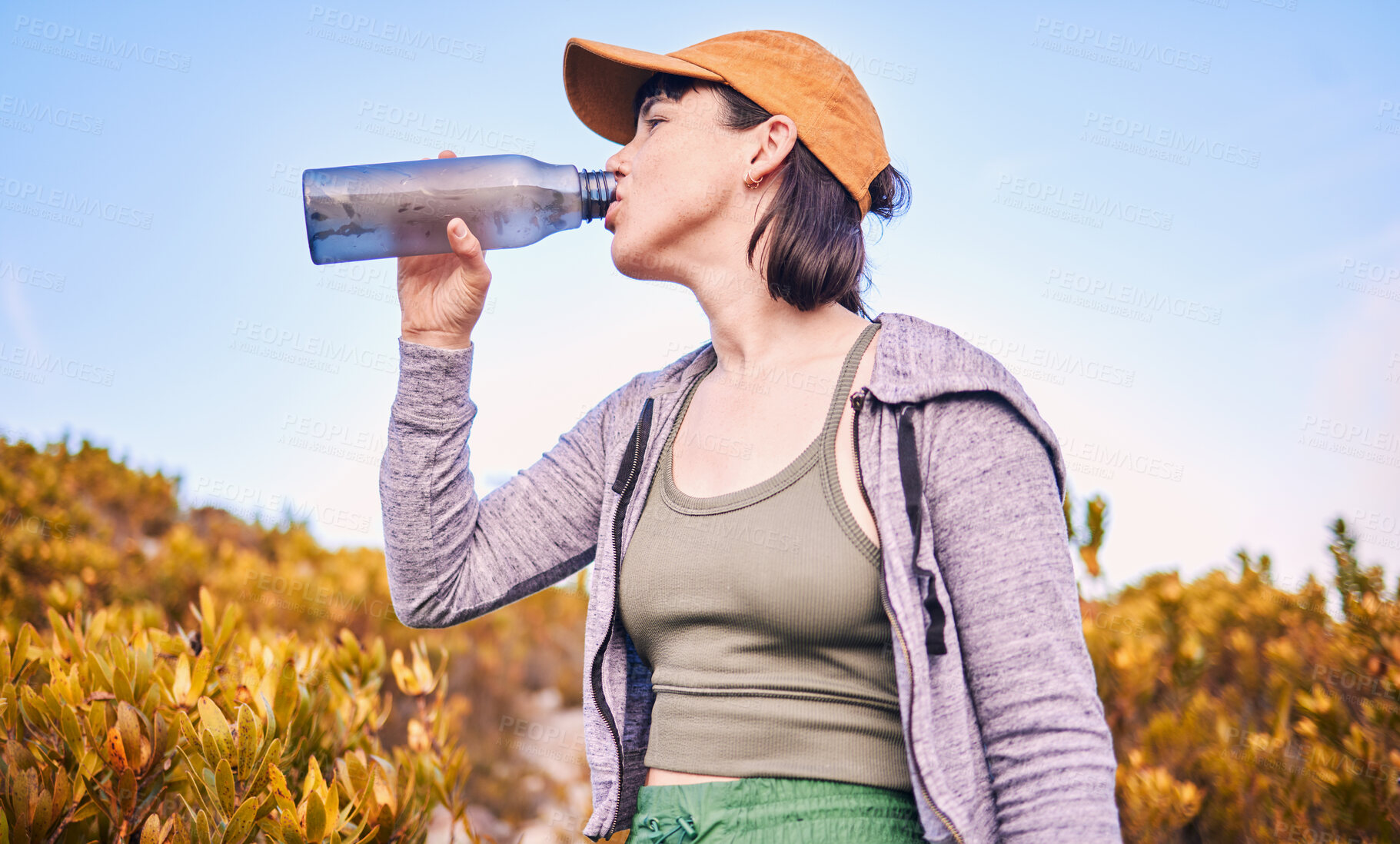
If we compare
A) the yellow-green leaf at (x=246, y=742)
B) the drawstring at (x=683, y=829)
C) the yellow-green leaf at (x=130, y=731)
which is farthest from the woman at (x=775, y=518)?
the yellow-green leaf at (x=130, y=731)

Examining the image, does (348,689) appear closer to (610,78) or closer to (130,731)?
(130,731)

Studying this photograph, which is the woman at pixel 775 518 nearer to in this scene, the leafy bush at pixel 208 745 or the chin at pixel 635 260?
the chin at pixel 635 260

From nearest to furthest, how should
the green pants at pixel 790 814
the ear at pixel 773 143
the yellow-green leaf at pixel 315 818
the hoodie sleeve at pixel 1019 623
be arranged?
1. the hoodie sleeve at pixel 1019 623
2. the green pants at pixel 790 814
3. the yellow-green leaf at pixel 315 818
4. the ear at pixel 773 143

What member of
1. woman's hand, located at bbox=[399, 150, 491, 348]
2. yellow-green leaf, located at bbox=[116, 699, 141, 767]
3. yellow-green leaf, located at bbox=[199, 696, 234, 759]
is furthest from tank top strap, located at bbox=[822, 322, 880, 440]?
yellow-green leaf, located at bbox=[116, 699, 141, 767]

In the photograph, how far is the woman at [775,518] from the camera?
4.01 ft

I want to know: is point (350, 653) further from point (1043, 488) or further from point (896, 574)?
point (1043, 488)

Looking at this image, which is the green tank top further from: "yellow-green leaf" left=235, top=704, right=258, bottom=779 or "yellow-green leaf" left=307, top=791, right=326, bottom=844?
"yellow-green leaf" left=235, top=704, right=258, bottom=779

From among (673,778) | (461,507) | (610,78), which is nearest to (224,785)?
(461,507)

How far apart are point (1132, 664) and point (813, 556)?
2.26m

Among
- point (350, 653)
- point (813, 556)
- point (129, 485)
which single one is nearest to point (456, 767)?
point (350, 653)

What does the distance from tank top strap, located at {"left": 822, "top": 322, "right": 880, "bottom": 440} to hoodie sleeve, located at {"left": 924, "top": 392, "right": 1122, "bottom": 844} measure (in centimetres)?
17

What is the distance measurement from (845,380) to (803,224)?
1.08 feet

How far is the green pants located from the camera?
1.25 metres

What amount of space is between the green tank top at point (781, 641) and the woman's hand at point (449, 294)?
0.60 metres
